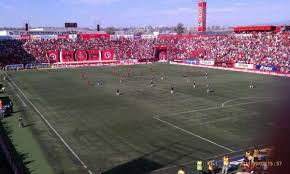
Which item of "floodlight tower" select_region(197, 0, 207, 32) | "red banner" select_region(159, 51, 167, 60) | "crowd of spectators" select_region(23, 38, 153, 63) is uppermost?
"floodlight tower" select_region(197, 0, 207, 32)

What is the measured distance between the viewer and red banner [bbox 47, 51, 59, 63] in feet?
317

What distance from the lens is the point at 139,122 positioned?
31.5 metres

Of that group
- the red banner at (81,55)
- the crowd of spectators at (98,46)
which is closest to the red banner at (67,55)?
the red banner at (81,55)

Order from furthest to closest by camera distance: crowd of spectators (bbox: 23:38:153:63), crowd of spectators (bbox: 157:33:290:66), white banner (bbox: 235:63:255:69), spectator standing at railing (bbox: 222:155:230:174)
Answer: crowd of spectators (bbox: 23:38:153:63) < crowd of spectators (bbox: 157:33:290:66) < white banner (bbox: 235:63:255:69) < spectator standing at railing (bbox: 222:155:230:174)

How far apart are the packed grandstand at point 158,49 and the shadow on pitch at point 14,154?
196ft

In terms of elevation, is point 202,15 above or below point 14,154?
above

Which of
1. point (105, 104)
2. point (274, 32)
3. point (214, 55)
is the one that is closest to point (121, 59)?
point (214, 55)

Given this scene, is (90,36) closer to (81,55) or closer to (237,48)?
(81,55)

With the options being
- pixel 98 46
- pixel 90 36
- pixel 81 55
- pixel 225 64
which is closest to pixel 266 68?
pixel 225 64

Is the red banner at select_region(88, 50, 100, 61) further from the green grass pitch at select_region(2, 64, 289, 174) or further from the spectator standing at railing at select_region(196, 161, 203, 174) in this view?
the spectator standing at railing at select_region(196, 161, 203, 174)

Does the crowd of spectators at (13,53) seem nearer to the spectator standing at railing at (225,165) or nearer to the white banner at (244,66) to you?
the white banner at (244,66)

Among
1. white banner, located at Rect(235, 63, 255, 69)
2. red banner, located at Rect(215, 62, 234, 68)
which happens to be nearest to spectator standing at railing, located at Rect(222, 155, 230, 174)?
white banner, located at Rect(235, 63, 255, 69)

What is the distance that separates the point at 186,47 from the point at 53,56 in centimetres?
4280

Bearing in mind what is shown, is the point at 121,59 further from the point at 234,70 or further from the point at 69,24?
the point at 69,24
